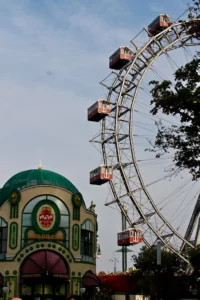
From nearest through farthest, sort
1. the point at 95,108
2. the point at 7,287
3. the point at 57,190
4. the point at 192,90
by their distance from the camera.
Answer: the point at 192,90, the point at 7,287, the point at 57,190, the point at 95,108

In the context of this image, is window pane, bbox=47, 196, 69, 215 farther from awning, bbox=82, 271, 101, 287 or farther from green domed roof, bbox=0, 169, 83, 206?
awning, bbox=82, 271, 101, 287

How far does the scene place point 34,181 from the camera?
55.2 meters

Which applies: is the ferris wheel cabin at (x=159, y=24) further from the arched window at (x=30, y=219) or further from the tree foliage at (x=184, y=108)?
the tree foliage at (x=184, y=108)

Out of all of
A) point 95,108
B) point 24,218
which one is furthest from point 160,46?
point 24,218

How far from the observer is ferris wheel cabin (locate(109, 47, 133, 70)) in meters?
57.4

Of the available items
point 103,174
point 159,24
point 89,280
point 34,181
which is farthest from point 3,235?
point 159,24

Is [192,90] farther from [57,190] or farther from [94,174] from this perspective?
[94,174]

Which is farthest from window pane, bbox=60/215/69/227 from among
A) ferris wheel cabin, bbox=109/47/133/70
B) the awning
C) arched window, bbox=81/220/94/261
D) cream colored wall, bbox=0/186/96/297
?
ferris wheel cabin, bbox=109/47/133/70

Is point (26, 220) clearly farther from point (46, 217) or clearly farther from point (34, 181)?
point (34, 181)

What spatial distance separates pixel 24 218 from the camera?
51906 mm

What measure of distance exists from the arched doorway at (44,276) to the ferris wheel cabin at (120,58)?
19.7m

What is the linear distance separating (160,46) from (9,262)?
1026 inches

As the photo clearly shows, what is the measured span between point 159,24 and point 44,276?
2769cm

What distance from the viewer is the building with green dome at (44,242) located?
1978 inches
